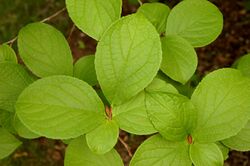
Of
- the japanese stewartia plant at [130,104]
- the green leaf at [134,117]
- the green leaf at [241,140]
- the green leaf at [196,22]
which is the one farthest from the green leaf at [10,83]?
the green leaf at [241,140]

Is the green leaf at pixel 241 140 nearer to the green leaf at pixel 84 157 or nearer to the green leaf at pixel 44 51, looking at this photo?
the green leaf at pixel 84 157

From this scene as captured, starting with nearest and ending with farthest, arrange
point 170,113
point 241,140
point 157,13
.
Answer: point 170,113 < point 241,140 < point 157,13

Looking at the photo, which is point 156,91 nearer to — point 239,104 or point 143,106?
point 143,106

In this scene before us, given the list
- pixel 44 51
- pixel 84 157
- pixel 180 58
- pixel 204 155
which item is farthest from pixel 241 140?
pixel 44 51

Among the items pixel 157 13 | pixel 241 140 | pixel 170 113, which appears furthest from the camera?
pixel 157 13

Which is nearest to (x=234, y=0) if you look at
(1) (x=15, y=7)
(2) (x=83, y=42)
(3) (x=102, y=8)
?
(2) (x=83, y=42)

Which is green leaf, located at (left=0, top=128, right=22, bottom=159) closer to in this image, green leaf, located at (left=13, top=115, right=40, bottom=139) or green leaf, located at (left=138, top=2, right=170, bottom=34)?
green leaf, located at (left=13, top=115, right=40, bottom=139)

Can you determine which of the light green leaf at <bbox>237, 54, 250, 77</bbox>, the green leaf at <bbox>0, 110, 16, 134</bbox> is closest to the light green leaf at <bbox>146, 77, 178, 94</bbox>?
the light green leaf at <bbox>237, 54, 250, 77</bbox>

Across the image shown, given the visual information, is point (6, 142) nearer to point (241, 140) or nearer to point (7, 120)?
point (7, 120)
